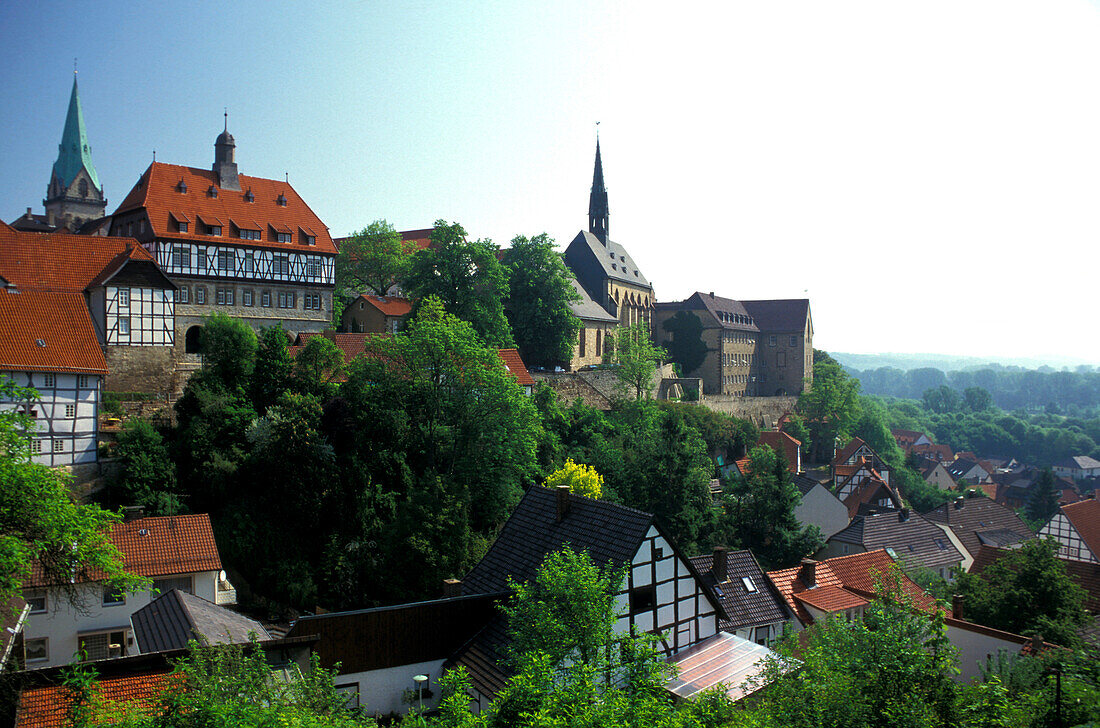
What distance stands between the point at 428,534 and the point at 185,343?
20.5 metres

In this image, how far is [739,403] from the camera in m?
65.9

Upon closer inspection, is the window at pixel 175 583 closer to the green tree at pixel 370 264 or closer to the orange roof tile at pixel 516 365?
the orange roof tile at pixel 516 365

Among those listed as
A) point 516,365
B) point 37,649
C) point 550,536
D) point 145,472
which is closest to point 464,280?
point 516,365

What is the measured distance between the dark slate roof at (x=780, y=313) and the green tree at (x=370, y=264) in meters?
46.4

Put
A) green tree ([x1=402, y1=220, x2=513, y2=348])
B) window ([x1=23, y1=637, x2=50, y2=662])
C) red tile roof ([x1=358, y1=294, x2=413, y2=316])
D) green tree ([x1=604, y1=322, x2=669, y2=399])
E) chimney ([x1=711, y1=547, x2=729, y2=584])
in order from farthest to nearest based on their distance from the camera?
green tree ([x1=604, y1=322, x2=669, y2=399]) → red tile roof ([x1=358, y1=294, x2=413, y2=316]) → green tree ([x1=402, y1=220, x2=513, y2=348]) → chimney ([x1=711, y1=547, x2=729, y2=584]) → window ([x1=23, y1=637, x2=50, y2=662])

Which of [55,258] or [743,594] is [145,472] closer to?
[55,258]

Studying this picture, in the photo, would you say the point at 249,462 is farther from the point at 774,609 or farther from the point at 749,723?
the point at 749,723

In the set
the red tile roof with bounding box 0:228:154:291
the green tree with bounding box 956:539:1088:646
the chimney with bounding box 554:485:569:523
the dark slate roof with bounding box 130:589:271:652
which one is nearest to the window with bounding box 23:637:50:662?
the dark slate roof with bounding box 130:589:271:652

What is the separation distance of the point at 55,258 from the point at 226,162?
12.0 meters

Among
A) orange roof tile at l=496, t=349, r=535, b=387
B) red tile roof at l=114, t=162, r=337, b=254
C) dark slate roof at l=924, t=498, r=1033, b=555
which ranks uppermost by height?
red tile roof at l=114, t=162, r=337, b=254

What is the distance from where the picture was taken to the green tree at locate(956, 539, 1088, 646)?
853 inches

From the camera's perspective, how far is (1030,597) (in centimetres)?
2198

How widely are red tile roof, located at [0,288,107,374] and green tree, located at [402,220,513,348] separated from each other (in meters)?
16.5

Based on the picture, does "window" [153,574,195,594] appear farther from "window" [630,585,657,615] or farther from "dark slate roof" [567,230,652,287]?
"dark slate roof" [567,230,652,287]
